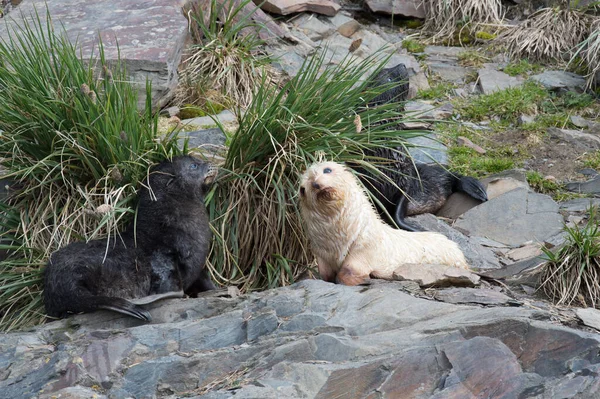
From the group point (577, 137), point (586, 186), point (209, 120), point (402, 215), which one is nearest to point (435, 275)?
point (402, 215)

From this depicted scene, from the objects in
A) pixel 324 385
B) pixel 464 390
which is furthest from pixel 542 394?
pixel 324 385

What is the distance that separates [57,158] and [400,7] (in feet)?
24.0

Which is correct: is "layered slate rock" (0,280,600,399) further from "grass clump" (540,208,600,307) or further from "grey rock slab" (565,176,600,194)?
"grey rock slab" (565,176,600,194)

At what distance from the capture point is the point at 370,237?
5082mm

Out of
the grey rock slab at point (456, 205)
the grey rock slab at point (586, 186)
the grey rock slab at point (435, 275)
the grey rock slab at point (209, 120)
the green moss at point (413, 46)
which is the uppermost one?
the grey rock slab at point (209, 120)

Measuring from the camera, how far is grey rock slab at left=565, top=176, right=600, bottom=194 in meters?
7.89

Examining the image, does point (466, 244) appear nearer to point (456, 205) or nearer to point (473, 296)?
point (456, 205)

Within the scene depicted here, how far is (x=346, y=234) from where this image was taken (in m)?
5.02

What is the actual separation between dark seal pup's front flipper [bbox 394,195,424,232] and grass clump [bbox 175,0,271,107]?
2.00 m

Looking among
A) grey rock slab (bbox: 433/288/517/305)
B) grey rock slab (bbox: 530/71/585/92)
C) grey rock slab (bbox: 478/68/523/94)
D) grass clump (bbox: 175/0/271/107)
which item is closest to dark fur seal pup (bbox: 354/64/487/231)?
grass clump (bbox: 175/0/271/107)

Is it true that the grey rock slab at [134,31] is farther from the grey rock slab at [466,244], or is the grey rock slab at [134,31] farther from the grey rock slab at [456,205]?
the grey rock slab at [456,205]

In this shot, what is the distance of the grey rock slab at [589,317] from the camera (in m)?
3.85

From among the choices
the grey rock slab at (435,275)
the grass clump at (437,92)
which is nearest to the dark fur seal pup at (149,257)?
the grey rock slab at (435,275)

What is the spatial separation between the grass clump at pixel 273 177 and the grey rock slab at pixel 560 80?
15.6ft
